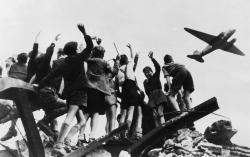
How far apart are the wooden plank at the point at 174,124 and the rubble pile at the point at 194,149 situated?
48 centimetres

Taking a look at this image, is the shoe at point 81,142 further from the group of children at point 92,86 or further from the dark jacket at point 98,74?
the dark jacket at point 98,74

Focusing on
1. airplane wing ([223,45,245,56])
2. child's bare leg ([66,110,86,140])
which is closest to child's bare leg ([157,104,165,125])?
child's bare leg ([66,110,86,140])

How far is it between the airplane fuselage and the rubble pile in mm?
10975

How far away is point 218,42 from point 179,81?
9.13 m

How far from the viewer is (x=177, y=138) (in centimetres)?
933

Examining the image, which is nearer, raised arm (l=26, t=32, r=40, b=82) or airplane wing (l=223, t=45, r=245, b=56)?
raised arm (l=26, t=32, r=40, b=82)

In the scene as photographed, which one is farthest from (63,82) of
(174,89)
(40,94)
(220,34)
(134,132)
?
(220,34)

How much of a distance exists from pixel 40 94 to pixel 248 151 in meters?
4.51

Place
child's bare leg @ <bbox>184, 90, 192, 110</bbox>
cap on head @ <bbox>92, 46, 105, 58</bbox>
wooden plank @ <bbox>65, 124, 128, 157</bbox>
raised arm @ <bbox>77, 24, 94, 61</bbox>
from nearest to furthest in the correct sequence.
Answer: wooden plank @ <bbox>65, 124, 128, 157</bbox> → raised arm @ <bbox>77, 24, 94, 61</bbox> → cap on head @ <bbox>92, 46, 105, 58</bbox> → child's bare leg @ <bbox>184, 90, 192, 110</bbox>

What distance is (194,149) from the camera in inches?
348

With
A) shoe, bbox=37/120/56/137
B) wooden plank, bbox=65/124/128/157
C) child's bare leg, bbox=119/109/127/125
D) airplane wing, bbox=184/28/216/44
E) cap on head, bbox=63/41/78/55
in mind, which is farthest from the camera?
airplane wing, bbox=184/28/216/44

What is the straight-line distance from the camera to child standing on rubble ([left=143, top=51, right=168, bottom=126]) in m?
11.3

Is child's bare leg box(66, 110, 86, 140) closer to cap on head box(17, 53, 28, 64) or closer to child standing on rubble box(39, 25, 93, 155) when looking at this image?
child standing on rubble box(39, 25, 93, 155)

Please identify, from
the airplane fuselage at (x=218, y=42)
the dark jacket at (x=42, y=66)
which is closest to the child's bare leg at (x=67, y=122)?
the dark jacket at (x=42, y=66)
